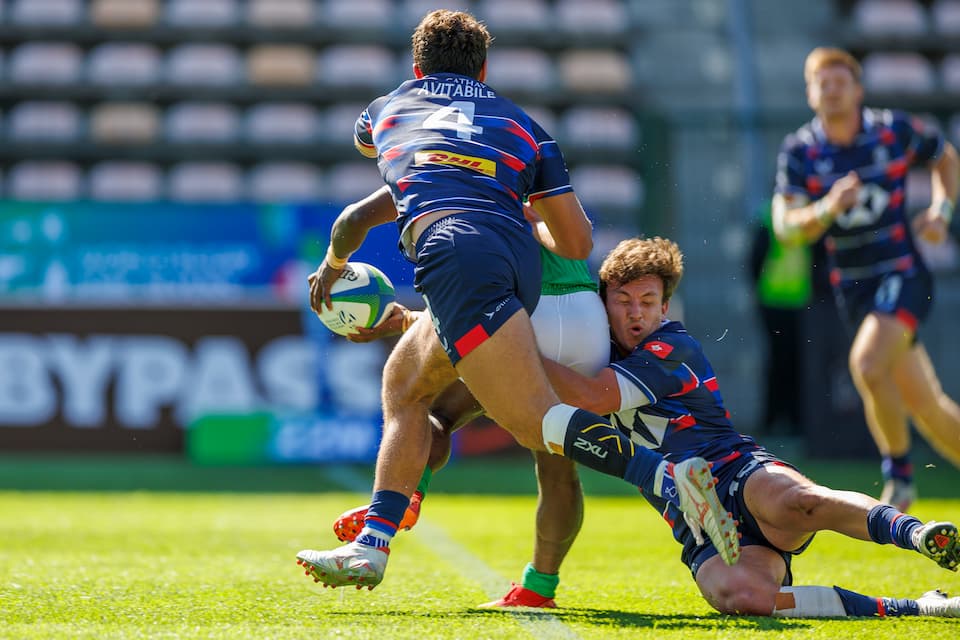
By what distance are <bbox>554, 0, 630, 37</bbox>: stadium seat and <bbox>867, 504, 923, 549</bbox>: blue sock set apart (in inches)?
591

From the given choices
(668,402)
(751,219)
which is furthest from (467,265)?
(751,219)

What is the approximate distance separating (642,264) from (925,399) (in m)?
3.42

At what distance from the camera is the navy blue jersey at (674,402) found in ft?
12.0

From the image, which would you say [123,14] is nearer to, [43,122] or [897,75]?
[43,122]

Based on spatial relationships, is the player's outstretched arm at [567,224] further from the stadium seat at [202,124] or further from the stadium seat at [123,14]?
the stadium seat at [123,14]

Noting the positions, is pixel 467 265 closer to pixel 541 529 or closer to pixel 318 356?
pixel 541 529

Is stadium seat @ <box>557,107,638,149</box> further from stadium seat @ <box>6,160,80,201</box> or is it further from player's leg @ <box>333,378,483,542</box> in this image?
player's leg @ <box>333,378,483,542</box>

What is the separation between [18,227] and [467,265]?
9223mm

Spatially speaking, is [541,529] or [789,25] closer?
[541,529]

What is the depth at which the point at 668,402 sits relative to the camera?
148 inches

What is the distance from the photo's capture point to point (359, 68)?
17219mm

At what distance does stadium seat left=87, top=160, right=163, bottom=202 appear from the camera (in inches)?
648

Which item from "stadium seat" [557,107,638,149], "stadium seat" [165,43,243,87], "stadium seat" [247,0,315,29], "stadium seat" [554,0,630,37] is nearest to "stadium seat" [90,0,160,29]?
"stadium seat" [165,43,243,87]

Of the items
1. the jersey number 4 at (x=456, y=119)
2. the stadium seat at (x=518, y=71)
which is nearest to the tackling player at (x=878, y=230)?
the jersey number 4 at (x=456, y=119)
